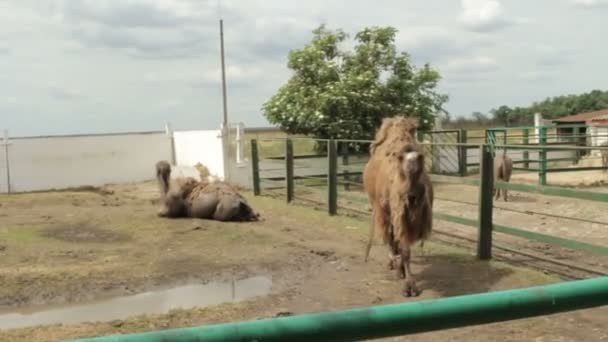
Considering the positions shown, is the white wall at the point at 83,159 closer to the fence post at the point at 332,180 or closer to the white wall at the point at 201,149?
the white wall at the point at 201,149

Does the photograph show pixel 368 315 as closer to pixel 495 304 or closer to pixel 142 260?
pixel 495 304

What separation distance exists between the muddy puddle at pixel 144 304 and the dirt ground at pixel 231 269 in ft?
0.63

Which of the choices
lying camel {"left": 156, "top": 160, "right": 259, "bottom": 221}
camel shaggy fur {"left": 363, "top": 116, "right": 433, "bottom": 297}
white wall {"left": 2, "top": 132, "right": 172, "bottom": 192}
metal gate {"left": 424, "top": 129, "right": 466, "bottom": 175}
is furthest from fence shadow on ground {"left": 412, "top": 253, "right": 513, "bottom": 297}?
white wall {"left": 2, "top": 132, "right": 172, "bottom": 192}

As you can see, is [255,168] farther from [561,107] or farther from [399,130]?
[561,107]

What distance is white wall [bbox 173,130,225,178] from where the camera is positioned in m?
18.3

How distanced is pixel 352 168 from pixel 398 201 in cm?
904

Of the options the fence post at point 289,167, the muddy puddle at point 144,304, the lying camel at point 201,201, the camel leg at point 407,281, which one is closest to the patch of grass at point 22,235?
the lying camel at point 201,201

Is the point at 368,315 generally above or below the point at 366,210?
above

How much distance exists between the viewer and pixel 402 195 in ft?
22.6

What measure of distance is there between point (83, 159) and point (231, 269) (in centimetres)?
1335

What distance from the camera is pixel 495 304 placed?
1352 millimetres

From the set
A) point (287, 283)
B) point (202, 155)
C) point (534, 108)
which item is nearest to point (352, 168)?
point (202, 155)

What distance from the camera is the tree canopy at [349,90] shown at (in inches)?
704

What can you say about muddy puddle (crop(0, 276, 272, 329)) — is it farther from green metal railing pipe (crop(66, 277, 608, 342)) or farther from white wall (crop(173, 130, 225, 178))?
white wall (crop(173, 130, 225, 178))
